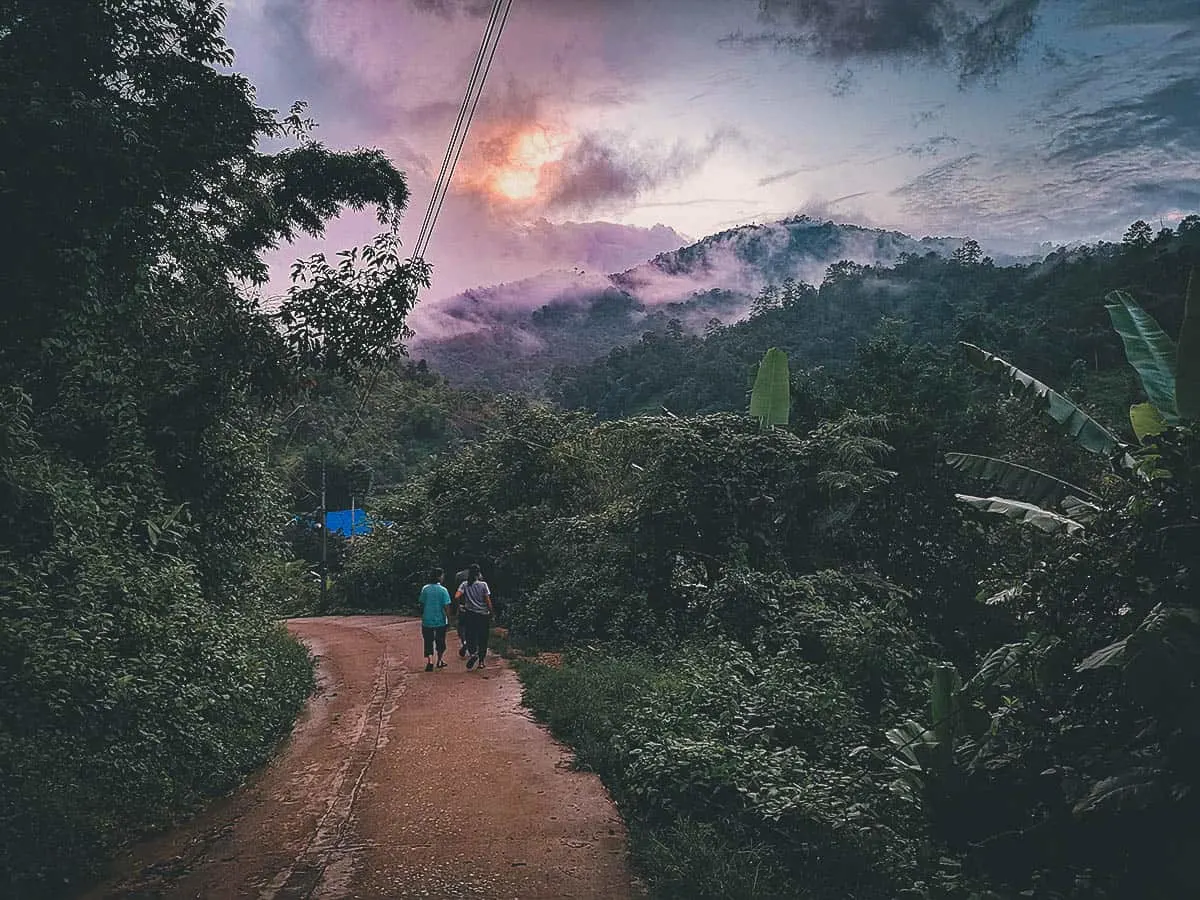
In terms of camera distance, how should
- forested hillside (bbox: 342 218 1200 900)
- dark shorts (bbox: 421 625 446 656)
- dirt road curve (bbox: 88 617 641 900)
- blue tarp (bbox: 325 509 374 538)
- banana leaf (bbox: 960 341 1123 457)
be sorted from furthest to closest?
1. blue tarp (bbox: 325 509 374 538)
2. dark shorts (bbox: 421 625 446 656)
3. banana leaf (bbox: 960 341 1123 457)
4. dirt road curve (bbox: 88 617 641 900)
5. forested hillside (bbox: 342 218 1200 900)

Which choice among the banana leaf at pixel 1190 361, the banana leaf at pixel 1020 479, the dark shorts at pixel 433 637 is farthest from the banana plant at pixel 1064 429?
the dark shorts at pixel 433 637

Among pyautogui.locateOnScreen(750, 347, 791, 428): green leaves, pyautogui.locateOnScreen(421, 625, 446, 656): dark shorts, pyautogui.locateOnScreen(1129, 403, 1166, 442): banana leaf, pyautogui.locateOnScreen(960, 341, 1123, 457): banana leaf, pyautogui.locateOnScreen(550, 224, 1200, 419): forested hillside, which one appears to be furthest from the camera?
pyautogui.locateOnScreen(550, 224, 1200, 419): forested hillside

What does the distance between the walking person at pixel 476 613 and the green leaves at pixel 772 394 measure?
5.59 metres

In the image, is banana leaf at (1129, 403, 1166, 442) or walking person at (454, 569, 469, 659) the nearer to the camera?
banana leaf at (1129, 403, 1166, 442)

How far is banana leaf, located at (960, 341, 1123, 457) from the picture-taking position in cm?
724

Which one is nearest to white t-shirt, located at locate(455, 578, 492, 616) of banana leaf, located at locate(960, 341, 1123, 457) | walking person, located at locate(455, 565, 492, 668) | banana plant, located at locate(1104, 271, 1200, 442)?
walking person, located at locate(455, 565, 492, 668)

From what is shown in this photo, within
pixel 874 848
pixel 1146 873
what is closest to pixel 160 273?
pixel 874 848

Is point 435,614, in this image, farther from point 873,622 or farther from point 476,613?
point 873,622

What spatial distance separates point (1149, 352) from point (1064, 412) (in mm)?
1061

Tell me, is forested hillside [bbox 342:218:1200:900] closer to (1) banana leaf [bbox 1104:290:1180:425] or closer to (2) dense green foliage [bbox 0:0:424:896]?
(1) banana leaf [bbox 1104:290:1180:425]

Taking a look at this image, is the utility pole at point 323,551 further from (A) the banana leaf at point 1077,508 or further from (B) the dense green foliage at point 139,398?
(A) the banana leaf at point 1077,508

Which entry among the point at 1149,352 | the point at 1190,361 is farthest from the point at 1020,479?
the point at 1190,361

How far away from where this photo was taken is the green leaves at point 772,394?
1462cm

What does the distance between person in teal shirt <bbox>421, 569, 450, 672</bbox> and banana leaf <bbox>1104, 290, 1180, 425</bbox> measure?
8.95 meters
